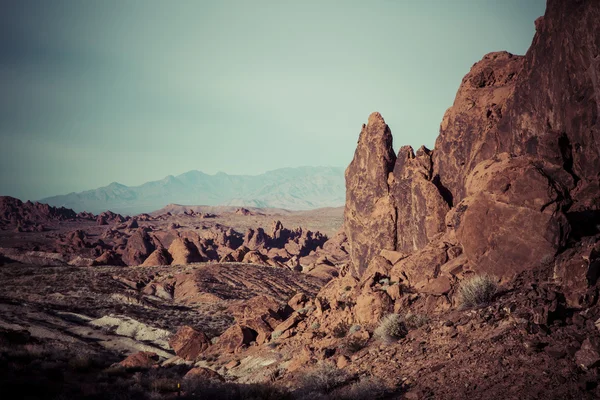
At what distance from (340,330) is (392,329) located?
9.23ft

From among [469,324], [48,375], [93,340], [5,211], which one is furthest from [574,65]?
[5,211]

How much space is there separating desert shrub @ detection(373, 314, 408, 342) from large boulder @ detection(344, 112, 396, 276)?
559 inches

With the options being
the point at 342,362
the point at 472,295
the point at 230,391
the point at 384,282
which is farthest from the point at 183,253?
the point at 472,295

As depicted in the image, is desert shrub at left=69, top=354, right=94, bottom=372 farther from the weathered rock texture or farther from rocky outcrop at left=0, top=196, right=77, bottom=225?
rocky outcrop at left=0, top=196, right=77, bottom=225

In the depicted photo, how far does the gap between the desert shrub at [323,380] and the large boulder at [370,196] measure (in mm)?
16261

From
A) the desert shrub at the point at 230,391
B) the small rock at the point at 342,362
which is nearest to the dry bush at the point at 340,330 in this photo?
the small rock at the point at 342,362

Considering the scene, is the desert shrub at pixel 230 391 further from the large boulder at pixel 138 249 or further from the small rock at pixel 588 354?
the large boulder at pixel 138 249

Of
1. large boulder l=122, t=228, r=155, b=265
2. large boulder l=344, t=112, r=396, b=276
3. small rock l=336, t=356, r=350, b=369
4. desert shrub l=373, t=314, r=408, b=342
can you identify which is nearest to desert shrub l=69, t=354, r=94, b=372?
small rock l=336, t=356, r=350, b=369

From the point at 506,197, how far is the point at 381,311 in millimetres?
6076

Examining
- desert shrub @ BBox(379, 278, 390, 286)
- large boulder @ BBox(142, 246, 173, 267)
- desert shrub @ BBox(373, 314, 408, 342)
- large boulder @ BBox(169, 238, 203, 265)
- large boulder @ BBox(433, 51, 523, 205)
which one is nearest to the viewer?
desert shrub @ BBox(373, 314, 408, 342)

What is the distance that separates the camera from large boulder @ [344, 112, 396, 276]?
25.6m

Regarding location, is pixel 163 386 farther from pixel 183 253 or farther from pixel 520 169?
pixel 183 253

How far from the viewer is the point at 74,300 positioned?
3025cm

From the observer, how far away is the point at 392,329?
35.0 ft
